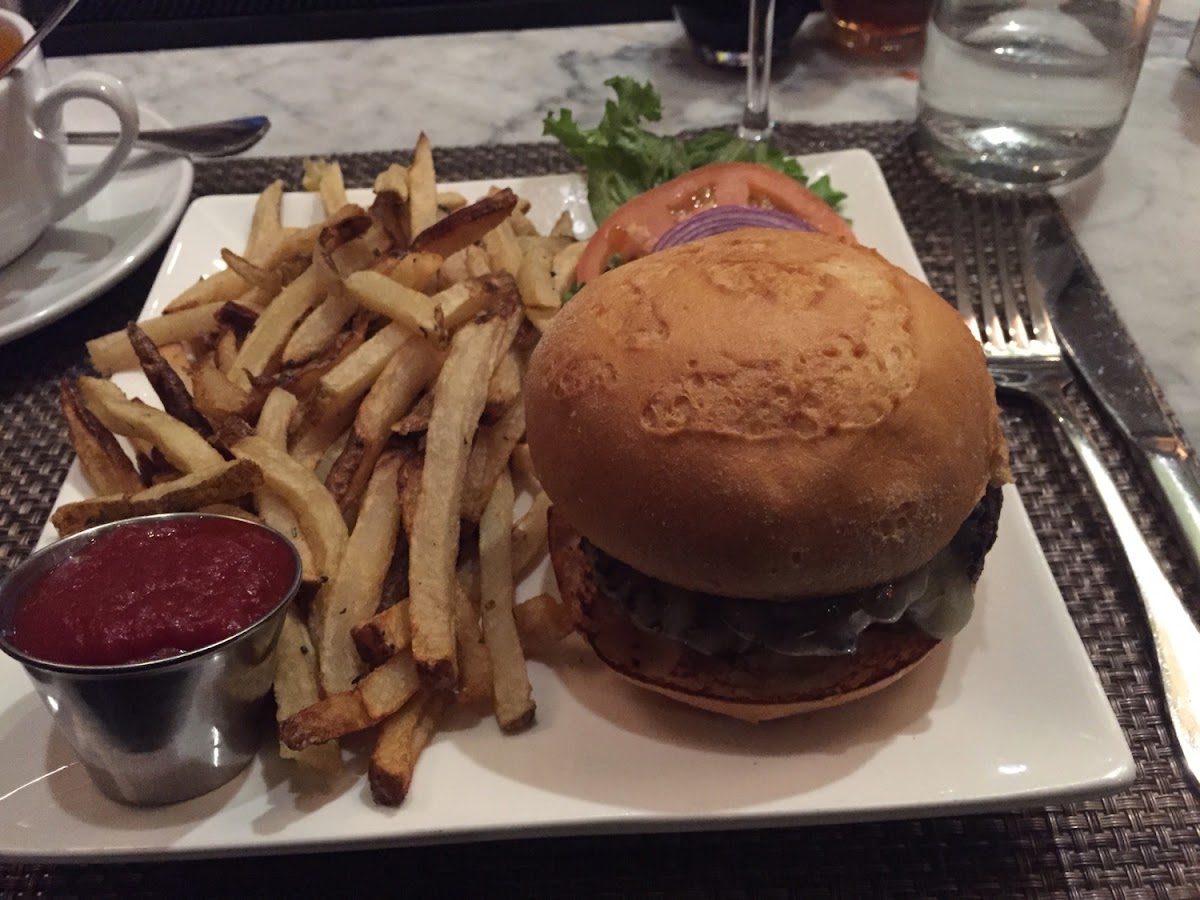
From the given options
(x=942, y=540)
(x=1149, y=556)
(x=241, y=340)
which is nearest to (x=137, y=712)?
(x=241, y=340)

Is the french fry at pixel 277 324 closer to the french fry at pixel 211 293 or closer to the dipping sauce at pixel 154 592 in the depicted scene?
the french fry at pixel 211 293

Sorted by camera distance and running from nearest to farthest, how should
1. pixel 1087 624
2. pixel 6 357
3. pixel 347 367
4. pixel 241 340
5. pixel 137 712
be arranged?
pixel 137 712 < pixel 1087 624 < pixel 347 367 < pixel 241 340 < pixel 6 357

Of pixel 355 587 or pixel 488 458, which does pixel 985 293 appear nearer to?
pixel 488 458

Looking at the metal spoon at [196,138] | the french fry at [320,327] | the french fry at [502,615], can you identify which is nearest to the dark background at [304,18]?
the metal spoon at [196,138]

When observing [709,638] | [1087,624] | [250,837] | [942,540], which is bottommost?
[1087,624]

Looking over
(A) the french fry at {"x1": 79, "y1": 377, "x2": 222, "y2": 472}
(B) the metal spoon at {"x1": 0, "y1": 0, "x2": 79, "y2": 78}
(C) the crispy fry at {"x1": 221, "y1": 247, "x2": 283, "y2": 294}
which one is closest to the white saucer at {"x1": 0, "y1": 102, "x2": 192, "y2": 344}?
(B) the metal spoon at {"x1": 0, "y1": 0, "x2": 79, "y2": 78}

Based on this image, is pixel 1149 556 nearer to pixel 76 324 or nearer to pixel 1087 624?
pixel 1087 624

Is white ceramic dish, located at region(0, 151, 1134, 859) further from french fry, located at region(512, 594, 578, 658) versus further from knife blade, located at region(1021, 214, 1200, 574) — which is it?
knife blade, located at region(1021, 214, 1200, 574)
